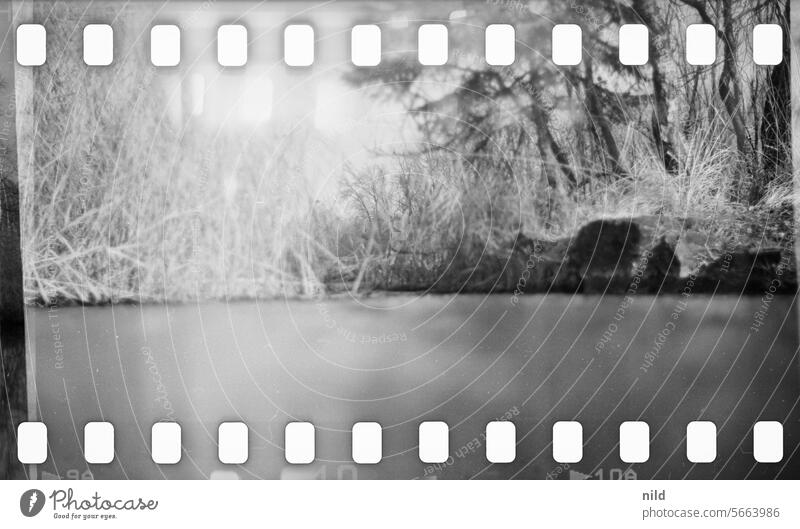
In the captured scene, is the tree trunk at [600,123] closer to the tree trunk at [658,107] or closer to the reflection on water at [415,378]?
the tree trunk at [658,107]

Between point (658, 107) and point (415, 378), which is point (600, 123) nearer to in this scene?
point (658, 107)

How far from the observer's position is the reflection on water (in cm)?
232

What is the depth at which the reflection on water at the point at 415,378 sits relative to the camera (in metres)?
2.32

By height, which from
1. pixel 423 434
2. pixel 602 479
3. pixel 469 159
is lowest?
pixel 602 479

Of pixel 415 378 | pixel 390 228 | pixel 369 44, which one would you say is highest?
pixel 369 44

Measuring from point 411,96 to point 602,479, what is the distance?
129 centimetres

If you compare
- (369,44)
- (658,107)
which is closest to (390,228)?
(369,44)

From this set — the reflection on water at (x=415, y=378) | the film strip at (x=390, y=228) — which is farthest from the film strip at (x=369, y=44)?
the reflection on water at (x=415, y=378)

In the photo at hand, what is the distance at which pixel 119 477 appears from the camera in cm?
231
